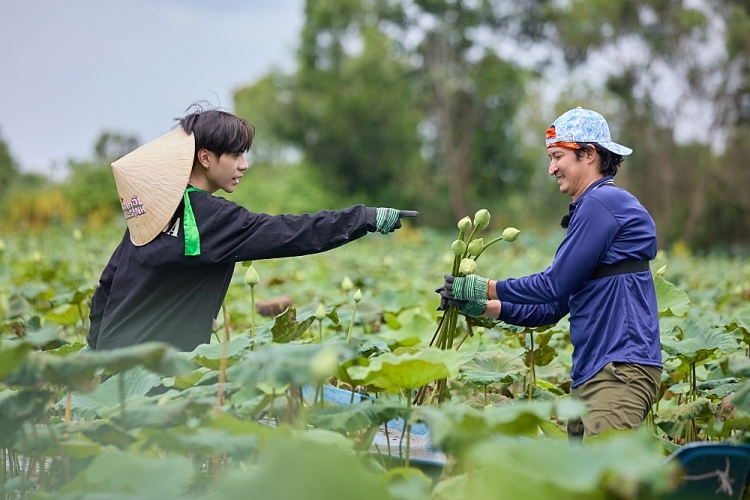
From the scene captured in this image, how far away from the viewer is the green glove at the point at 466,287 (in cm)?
274

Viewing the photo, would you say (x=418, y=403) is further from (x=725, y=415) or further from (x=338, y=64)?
(x=338, y=64)

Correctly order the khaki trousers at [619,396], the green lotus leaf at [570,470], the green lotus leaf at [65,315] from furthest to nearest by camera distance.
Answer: the green lotus leaf at [65,315]
the khaki trousers at [619,396]
the green lotus leaf at [570,470]

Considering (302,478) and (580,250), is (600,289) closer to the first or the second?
(580,250)

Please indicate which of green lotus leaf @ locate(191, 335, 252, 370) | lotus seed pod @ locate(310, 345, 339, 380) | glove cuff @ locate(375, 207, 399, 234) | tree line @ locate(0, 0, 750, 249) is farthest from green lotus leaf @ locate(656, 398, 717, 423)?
tree line @ locate(0, 0, 750, 249)

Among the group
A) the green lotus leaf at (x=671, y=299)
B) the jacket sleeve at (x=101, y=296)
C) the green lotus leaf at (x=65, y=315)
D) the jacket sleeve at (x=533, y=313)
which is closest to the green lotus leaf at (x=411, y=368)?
the jacket sleeve at (x=533, y=313)

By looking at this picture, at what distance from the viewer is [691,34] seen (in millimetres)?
18516

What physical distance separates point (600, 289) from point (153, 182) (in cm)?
144

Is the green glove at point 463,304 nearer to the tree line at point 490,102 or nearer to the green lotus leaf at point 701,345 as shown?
the green lotus leaf at point 701,345

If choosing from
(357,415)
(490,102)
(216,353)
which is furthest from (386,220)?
(490,102)

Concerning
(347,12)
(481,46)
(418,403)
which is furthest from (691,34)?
(418,403)

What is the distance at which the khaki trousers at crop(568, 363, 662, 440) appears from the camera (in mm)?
2561

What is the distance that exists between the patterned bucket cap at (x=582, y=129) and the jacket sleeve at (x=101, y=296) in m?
1.51

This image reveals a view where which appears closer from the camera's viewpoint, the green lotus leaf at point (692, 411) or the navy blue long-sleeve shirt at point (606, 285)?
the navy blue long-sleeve shirt at point (606, 285)

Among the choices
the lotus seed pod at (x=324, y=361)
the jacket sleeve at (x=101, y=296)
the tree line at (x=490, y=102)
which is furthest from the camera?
the tree line at (x=490, y=102)
